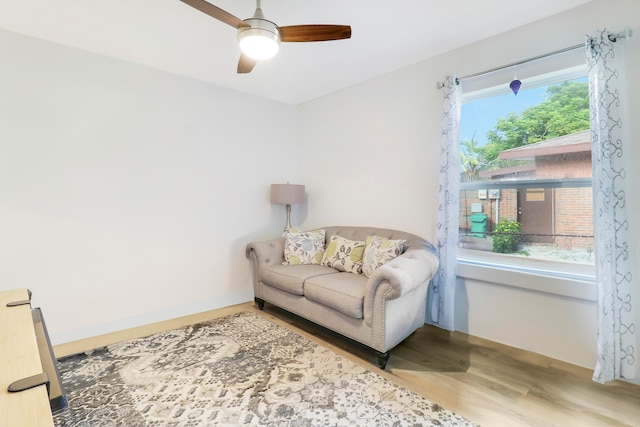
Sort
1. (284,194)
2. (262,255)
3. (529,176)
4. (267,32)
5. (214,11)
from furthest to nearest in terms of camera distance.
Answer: (284,194), (262,255), (529,176), (267,32), (214,11)

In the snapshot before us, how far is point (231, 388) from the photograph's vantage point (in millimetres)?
1986

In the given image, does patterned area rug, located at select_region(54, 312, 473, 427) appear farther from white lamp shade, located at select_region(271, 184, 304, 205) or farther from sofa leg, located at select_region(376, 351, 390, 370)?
white lamp shade, located at select_region(271, 184, 304, 205)

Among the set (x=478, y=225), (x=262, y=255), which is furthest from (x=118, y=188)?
(x=478, y=225)

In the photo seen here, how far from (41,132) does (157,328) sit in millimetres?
1931

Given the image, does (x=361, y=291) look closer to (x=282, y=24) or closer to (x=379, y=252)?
(x=379, y=252)

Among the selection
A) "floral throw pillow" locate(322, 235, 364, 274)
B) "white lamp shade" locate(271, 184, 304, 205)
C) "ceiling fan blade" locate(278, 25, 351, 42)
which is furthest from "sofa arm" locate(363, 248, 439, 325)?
"white lamp shade" locate(271, 184, 304, 205)

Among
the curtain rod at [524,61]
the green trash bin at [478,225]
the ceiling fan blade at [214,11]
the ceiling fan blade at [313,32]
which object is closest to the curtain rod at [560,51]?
the curtain rod at [524,61]

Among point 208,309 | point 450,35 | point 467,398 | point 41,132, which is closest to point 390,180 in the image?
point 450,35

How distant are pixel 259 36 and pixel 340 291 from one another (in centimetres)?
180

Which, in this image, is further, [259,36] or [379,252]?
[379,252]

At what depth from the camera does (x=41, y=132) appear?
2.54 metres

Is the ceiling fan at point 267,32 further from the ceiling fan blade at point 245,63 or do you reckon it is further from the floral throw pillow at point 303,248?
the floral throw pillow at point 303,248

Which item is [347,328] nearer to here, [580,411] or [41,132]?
[580,411]

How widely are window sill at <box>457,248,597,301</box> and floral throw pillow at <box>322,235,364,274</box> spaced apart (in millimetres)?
884
